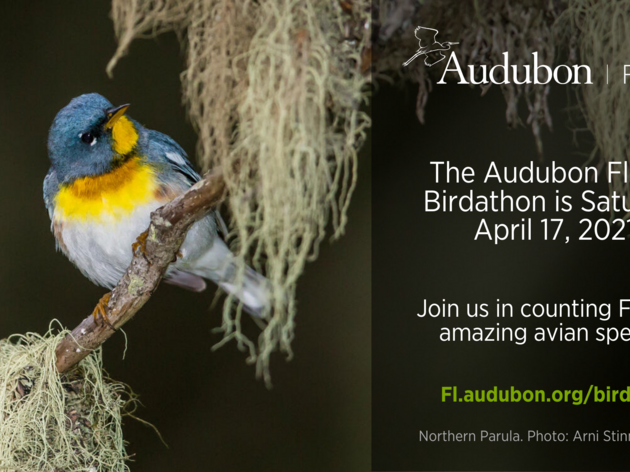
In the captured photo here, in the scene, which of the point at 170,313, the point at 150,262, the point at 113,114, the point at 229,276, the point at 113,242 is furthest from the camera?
the point at 170,313

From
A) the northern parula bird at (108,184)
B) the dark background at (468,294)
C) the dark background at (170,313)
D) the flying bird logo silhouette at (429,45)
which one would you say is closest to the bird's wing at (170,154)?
the northern parula bird at (108,184)

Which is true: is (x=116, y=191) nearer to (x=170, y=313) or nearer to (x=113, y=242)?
(x=113, y=242)

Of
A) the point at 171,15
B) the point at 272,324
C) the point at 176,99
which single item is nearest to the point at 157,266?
the point at 272,324

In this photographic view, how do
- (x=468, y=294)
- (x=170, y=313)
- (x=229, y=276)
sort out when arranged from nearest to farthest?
(x=229, y=276) → (x=468, y=294) → (x=170, y=313)

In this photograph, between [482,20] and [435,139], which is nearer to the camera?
[482,20]

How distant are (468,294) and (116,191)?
1913 mm

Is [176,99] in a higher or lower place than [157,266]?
higher

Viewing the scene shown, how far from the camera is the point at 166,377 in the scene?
306 centimetres

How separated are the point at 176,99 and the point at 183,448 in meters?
1.56

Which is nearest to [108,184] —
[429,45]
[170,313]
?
[429,45]

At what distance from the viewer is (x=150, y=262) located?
3.81 ft

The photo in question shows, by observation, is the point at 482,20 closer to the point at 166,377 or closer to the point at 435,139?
the point at 435,139

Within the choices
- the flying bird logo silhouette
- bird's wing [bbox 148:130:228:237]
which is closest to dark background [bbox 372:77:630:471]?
bird's wing [bbox 148:130:228:237]

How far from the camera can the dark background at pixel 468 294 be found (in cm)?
284
